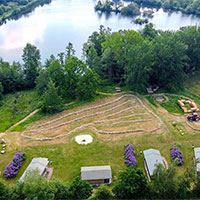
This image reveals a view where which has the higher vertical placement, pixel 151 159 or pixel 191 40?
pixel 191 40

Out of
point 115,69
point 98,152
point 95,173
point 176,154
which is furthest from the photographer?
point 115,69

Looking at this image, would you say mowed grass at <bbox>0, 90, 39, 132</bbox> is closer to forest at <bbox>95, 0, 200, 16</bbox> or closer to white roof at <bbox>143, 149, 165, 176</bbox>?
white roof at <bbox>143, 149, 165, 176</bbox>

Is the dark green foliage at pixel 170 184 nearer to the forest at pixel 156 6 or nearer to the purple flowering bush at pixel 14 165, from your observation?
the purple flowering bush at pixel 14 165

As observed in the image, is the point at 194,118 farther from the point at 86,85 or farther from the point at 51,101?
the point at 51,101

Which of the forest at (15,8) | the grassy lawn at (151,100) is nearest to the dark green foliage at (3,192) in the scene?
the grassy lawn at (151,100)

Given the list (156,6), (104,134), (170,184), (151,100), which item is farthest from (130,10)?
(170,184)

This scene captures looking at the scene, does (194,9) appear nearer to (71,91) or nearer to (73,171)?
(71,91)

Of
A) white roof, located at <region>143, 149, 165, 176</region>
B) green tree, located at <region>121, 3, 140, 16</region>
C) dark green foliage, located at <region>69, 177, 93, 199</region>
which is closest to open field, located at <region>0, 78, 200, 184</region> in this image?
white roof, located at <region>143, 149, 165, 176</region>
